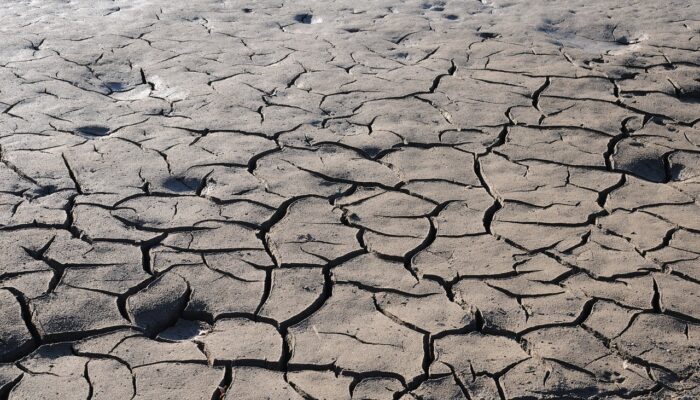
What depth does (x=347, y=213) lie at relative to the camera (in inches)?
139

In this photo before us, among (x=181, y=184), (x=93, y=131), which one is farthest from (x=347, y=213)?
(x=93, y=131)

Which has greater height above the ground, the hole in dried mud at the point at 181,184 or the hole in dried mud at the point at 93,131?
the hole in dried mud at the point at 93,131

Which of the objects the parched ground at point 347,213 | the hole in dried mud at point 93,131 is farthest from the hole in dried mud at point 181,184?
the hole in dried mud at point 93,131

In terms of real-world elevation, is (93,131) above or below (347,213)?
above

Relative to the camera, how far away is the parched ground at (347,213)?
105 inches

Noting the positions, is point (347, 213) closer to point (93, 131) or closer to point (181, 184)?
point (181, 184)

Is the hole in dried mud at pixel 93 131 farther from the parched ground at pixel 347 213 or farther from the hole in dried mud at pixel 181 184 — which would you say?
the hole in dried mud at pixel 181 184

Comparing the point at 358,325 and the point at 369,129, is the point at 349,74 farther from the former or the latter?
the point at 358,325

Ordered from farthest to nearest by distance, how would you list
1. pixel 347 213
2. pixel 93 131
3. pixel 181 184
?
pixel 93 131 → pixel 181 184 → pixel 347 213

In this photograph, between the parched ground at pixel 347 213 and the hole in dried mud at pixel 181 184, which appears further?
the hole in dried mud at pixel 181 184

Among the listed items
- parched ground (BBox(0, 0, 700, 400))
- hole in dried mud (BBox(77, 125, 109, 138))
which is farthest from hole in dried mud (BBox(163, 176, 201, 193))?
hole in dried mud (BBox(77, 125, 109, 138))

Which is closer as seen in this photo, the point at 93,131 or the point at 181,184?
the point at 181,184

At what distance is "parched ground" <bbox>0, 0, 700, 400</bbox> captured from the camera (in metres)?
2.66

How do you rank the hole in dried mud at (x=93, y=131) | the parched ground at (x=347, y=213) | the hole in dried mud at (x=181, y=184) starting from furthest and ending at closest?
the hole in dried mud at (x=93, y=131), the hole in dried mud at (x=181, y=184), the parched ground at (x=347, y=213)
